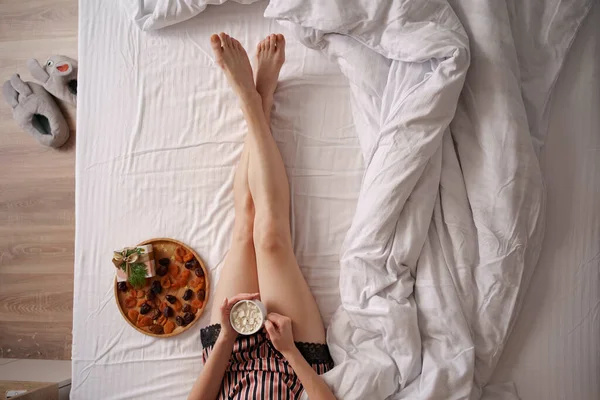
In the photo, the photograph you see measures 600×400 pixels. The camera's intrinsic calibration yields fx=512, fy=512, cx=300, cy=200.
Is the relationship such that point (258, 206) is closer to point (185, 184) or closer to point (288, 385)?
point (185, 184)

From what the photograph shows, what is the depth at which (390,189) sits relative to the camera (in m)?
1.22

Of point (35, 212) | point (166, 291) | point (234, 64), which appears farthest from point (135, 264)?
point (35, 212)

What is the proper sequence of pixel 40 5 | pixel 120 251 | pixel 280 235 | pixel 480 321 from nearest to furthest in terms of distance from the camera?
pixel 480 321, pixel 280 235, pixel 120 251, pixel 40 5

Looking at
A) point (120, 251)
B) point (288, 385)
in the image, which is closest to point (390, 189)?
point (288, 385)

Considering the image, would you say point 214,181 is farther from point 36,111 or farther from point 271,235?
point 36,111

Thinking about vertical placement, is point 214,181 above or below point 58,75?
below

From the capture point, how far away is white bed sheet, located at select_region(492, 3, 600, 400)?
3.95 ft

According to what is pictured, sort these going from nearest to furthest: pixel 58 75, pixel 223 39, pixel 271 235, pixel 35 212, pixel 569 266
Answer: pixel 569 266
pixel 271 235
pixel 223 39
pixel 58 75
pixel 35 212

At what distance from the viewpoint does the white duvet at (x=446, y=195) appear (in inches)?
46.8

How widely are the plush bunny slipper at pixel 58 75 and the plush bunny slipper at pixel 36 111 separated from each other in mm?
46

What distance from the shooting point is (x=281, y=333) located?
123cm

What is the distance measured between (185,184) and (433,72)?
2.50ft

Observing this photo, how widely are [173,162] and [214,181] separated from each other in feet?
0.47

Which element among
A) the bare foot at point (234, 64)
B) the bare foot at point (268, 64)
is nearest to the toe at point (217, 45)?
the bare foot at point (234, 64)
